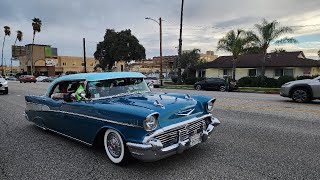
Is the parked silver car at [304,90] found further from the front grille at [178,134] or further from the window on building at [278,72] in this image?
the window on building at [278,72]

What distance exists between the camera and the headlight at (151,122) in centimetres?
401

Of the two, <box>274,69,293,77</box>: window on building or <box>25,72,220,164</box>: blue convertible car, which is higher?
<box>274,69,293,77</box>: window on building

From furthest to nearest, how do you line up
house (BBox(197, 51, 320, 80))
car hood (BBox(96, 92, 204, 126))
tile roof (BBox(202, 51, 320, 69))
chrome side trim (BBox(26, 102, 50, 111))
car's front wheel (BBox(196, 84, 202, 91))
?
tile roof (BBox(202, 51, 320, 69)) → house (BBox(197, 51, 320, 80)) → car's front wheel (BBox(196, 84, 202, 91)) → chrome side trim (BBox(26, 102, 50, 111)) → car hood (BBox(96, 92, 204, 126))

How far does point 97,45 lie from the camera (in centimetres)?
5947

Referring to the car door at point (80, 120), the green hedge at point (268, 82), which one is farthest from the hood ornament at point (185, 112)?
the green hedge at point (268, 82)

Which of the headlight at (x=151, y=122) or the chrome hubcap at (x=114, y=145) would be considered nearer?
the headlight at (x=151, y=122)

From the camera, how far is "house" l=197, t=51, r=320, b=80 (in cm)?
3628

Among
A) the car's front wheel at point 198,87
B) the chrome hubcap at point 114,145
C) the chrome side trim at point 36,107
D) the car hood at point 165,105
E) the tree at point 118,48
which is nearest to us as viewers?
the car hood at point 165,105

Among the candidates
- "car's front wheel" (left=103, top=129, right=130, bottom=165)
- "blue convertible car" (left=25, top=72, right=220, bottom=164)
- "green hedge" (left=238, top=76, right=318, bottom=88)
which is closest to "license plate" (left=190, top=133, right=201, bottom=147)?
"blue convertible car" (left=25, top=72, right=220, bottom=164)

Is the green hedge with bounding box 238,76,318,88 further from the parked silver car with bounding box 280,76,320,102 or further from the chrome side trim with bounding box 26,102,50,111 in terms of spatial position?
the chrome side trim with bounding box 26,102,50,111

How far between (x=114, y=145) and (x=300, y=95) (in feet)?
34.1

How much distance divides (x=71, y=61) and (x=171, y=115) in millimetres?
94128

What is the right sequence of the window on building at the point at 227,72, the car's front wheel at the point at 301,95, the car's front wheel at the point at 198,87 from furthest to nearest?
the window on building at the point at 227,72 < the car's front wheel at the point at 198,87 < the car's front wheel at the point at 301,95

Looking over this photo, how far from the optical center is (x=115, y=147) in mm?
4574
